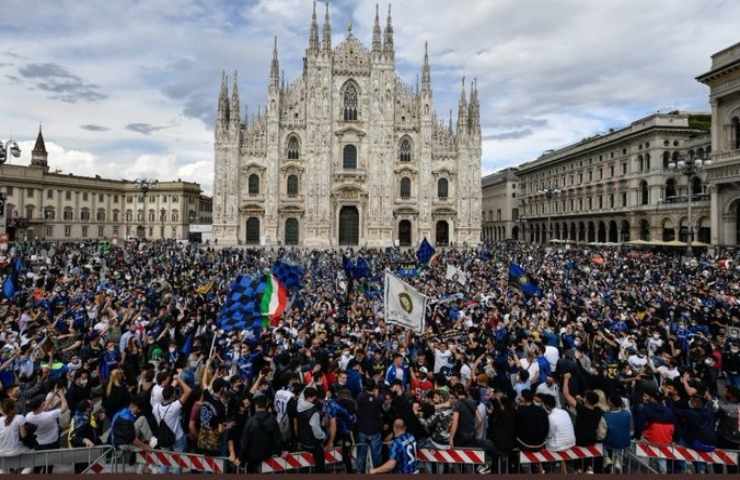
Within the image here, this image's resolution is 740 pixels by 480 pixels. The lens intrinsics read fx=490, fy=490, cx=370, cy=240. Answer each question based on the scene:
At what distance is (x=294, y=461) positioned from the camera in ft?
20.3

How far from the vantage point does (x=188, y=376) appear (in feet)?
26.2

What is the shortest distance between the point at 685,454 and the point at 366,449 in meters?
4.05

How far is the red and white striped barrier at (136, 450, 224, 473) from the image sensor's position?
6.06m

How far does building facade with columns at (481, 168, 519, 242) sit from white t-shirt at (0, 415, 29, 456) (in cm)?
7879

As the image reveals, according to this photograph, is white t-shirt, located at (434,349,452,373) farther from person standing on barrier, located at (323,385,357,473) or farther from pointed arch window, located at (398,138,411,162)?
pointed arch window, located at (398,138,411,162)

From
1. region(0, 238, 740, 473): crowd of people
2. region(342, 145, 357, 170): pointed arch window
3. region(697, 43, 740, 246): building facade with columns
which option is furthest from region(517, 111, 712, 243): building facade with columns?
region(0, 238, 740, 473): crowd of people

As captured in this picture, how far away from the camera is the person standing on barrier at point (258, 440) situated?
5.68 meters

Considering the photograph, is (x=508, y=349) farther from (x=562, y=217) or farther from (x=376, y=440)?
(x=562, y=217)

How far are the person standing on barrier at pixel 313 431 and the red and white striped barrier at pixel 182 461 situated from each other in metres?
1.03

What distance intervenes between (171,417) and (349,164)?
4929 centimetres

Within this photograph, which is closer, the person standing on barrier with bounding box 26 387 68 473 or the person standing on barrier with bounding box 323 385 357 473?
the person standing on barrier with bounding box 26 387 68 473

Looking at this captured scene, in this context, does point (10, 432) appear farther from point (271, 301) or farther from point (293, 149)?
point (293, 149)

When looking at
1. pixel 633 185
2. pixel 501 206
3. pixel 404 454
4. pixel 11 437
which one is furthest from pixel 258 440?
pixel 501 206

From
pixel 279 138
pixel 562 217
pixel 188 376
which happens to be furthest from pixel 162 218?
pixel 188 376
